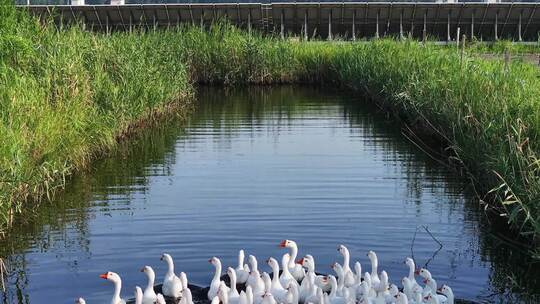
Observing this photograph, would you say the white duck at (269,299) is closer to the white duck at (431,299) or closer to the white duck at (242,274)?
the white duck at (242,274)

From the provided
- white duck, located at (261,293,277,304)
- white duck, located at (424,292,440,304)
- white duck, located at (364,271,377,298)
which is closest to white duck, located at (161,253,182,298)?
white duck, located at (261,293,277,304)

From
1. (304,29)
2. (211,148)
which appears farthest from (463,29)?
(211,148)

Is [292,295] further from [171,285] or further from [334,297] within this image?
[171,285]

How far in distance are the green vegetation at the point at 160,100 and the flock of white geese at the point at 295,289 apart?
1.81 m

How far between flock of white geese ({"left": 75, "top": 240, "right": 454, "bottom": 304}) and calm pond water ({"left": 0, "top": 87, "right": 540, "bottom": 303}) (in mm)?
658

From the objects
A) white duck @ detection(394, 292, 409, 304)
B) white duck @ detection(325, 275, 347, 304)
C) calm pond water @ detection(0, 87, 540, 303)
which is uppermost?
white duck @ detection(394, 292, 409, 304)

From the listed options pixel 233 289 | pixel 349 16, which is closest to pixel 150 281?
pixel 233 289

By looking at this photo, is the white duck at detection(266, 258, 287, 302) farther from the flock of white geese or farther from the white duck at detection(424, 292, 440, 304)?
the white duck at detection(424, 292, 440, 304)

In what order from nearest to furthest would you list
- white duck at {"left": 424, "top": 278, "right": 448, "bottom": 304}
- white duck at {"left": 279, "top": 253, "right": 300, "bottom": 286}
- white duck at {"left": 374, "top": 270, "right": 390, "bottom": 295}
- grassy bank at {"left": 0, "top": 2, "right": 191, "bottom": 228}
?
white duck at {"left": 424, "top": 278, "right": 448, "bottom": 304} → white duck at {"left": 374, "top": 270, "right": 390, "bottom": 295} → white duck at {"left": 279, "top": 253, "right": 300, "bottom": 286} → grassy bank at {"left": 0, "top": 2, "right": 191, "bottom": 228}

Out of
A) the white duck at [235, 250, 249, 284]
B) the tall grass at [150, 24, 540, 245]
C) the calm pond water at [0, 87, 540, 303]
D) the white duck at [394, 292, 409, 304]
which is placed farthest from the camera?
the tall grass at [150, 24, 540, 245]

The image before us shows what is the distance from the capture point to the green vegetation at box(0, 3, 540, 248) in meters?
11.1

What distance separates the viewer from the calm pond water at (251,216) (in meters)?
9.96

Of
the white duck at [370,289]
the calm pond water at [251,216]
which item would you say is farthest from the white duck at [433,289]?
the calm pond water at [251,216]

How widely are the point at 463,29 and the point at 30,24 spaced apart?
115 ft
